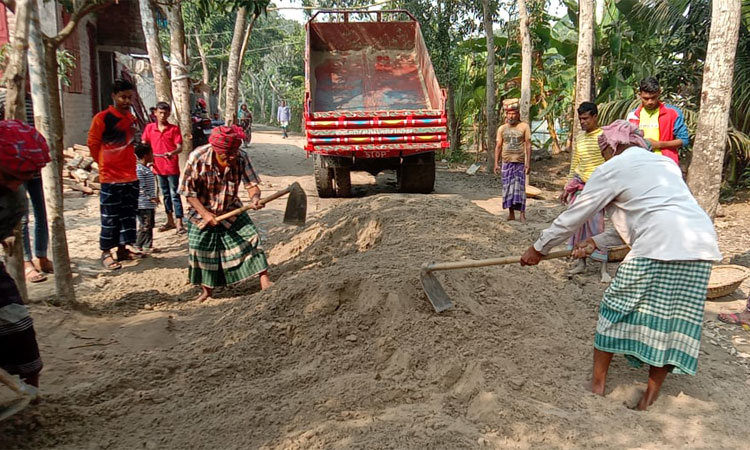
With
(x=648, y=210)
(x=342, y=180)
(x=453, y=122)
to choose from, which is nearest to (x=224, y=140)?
(x=648, y=210)

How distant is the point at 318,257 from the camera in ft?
17.2

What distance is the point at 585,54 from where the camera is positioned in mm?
7574

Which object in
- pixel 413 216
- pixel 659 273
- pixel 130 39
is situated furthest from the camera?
pixel 130 39

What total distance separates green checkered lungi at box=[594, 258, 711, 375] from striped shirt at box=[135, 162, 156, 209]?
4.48 meters

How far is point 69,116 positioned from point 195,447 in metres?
9.68

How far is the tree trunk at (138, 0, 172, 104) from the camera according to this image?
20.4 feet

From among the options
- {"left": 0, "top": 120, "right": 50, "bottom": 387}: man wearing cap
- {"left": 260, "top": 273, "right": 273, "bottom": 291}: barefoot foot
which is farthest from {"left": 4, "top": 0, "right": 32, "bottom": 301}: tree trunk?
{"left": 260, "top": 273, "right": 273, "bottom": 291}: barefoot foot

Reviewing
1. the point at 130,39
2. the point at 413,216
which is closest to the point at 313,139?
the point at 413,216

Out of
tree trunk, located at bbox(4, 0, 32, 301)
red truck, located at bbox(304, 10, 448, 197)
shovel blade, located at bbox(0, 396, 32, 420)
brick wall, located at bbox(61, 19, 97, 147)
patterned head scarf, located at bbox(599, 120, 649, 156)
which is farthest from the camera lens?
brick wall, located at bbox(61, 19, 97, 147)

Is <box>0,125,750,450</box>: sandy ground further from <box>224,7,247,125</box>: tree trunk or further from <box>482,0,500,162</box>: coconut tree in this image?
<box>224,7,247,125</box>: tree trunk

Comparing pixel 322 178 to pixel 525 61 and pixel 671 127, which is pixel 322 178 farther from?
pixel 671 127

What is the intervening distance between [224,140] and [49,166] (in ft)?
3.65

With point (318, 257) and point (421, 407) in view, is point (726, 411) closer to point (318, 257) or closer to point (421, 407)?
point (421, 407)

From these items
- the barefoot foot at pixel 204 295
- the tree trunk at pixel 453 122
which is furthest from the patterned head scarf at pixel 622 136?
the tree trunk at pixel 453 122
